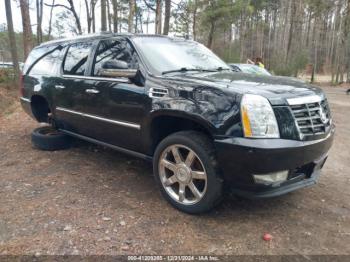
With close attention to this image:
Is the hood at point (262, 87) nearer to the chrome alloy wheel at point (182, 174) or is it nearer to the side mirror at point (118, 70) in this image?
the side mirror at point (118, 70)

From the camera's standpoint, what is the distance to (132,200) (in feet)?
12.5

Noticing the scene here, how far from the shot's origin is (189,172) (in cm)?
340

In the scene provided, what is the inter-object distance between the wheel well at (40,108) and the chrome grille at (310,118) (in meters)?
4.59

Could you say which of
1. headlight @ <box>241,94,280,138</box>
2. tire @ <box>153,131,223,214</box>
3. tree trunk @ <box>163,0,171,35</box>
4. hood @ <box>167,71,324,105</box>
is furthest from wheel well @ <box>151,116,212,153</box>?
tree trunk @ <box>163,0,171,35</box>

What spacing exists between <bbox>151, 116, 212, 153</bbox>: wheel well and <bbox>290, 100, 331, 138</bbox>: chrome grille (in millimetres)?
1014

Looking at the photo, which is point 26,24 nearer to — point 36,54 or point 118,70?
point 36,54

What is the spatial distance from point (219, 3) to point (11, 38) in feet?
47.0

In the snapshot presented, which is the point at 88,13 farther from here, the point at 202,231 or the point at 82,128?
the point at 202,231

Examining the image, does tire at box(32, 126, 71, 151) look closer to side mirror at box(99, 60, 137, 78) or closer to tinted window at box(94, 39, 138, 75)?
tinted window at box(94, 39, 138, 75)

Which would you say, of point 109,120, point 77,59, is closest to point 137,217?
point 109,120

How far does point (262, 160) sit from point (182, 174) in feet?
3.12

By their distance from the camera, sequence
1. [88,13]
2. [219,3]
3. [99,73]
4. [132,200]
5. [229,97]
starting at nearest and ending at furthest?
[229,97] < [132,200] < [99,73] < [219,3] < [88,13]

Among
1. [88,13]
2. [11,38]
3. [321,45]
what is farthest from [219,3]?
[321,45]

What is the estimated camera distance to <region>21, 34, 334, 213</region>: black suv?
2.93m
